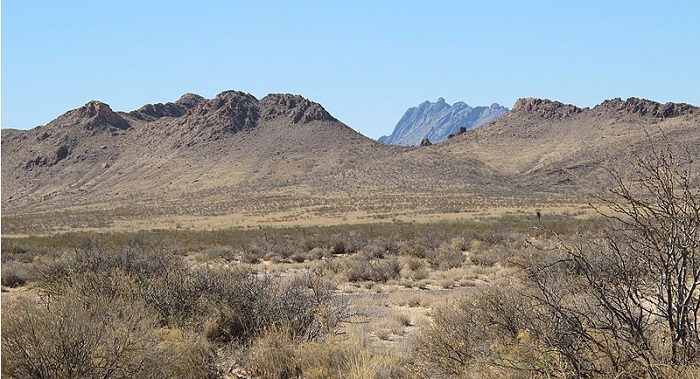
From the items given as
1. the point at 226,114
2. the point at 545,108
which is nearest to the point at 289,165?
the point at 226,114

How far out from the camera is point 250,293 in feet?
32.1

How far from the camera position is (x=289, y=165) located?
106 metres

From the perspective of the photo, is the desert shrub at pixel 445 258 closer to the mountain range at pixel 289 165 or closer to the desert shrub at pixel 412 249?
the desert shrub at pixel 412 249

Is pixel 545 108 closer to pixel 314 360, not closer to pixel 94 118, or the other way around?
pixel 94 118

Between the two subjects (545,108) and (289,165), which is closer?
(289,165)

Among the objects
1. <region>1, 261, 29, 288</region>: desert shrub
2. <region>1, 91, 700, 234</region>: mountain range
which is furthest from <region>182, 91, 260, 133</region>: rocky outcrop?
<region>1, 261, 29, 288</region>: desert shrub

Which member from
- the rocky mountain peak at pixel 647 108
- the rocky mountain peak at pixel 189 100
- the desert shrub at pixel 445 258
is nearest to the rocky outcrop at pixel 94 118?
the rocky mountain peak at pixel 189 100

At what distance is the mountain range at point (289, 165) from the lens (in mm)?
65625

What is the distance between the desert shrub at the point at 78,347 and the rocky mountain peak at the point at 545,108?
119754mm

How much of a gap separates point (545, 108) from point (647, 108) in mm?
18767

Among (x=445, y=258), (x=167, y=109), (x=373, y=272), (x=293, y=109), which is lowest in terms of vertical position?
(x=445, y=258)

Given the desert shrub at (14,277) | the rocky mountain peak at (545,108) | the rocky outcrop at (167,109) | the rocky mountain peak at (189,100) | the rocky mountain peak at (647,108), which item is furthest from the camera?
the rocky mountain peak at (189,100)

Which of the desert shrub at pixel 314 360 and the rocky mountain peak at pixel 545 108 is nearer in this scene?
the desert shrub at pixel 314 360

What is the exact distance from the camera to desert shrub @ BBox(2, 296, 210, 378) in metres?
6.33
